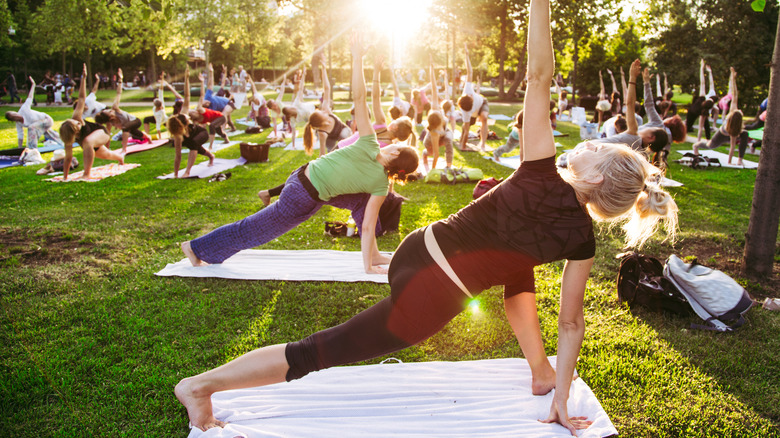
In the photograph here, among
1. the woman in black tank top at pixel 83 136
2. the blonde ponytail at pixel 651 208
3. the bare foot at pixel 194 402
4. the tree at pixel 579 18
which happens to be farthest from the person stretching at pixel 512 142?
the tree at pixel 579 18

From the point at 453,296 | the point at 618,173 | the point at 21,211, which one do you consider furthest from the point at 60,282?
the point at 618,173

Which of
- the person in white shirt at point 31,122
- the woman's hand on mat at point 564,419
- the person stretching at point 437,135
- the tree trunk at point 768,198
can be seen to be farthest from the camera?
the person in white shirt at point 31,122

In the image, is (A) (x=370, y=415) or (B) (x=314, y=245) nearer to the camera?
(A) (x=370, y=415)

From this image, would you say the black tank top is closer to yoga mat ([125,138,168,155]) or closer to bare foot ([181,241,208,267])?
bare foot ([181,241,208,267])

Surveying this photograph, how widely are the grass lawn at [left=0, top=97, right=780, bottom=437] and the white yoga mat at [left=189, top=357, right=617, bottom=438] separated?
227 mm

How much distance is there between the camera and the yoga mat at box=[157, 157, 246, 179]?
9.89m

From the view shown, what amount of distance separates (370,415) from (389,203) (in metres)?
3.67

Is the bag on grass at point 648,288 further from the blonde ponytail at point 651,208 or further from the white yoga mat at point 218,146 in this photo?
the white yoga mat at point 218,146

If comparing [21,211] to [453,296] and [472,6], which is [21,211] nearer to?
[453,296]

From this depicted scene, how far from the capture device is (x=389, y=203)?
20.3 feet

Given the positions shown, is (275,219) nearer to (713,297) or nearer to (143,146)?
(713,297)

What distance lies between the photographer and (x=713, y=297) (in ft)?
12.5

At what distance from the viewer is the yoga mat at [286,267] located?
4656mm

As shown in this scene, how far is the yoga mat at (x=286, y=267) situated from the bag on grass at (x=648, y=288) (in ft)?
7.05
